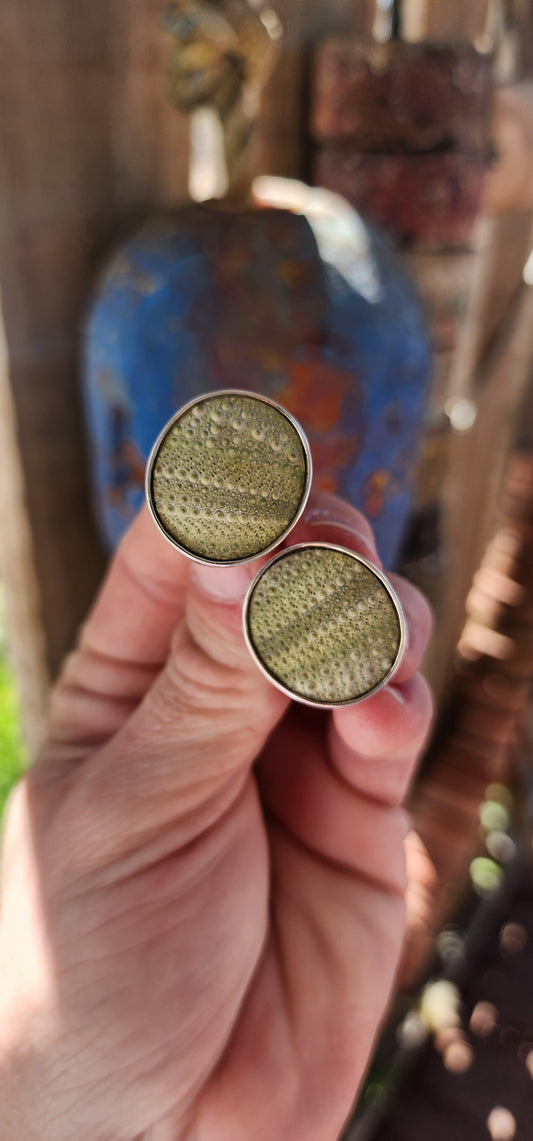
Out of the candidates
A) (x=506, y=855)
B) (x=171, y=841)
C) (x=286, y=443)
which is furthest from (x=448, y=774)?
(x=286, y=443)

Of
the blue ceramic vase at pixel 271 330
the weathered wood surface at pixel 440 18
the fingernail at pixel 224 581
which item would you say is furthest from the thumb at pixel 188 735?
the weathered wood surface at pixel 440 18

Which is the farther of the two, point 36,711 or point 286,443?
point 36,711

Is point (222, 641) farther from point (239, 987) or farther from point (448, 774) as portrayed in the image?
point (448, 774)

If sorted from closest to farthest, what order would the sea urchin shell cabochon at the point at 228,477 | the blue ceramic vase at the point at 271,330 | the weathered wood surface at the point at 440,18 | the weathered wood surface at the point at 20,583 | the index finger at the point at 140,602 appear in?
the sea urchin shell cabochon at the point at 228,477 → the index finger at the point at 140,602 → the blue ceramic vase at the point at 271,330 → the weathered wood surface at the point at 20,583 → the weathered wood surface at the point at 440,18

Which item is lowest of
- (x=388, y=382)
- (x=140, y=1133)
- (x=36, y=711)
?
(x=36, y=711)

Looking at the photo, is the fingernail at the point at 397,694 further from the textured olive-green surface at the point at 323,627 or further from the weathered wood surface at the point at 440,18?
the weathered wood surface at the point at 440,18

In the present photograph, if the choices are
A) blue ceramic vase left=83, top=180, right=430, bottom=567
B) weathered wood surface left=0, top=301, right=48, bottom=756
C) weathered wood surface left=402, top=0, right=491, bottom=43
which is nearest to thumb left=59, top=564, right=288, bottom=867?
blue ceramic vase left=83, top=180, right=430, bottom=567

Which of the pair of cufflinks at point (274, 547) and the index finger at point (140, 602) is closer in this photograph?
the pair of cufflinks at point (274, 547)

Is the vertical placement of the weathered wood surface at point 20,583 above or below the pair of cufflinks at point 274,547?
below
